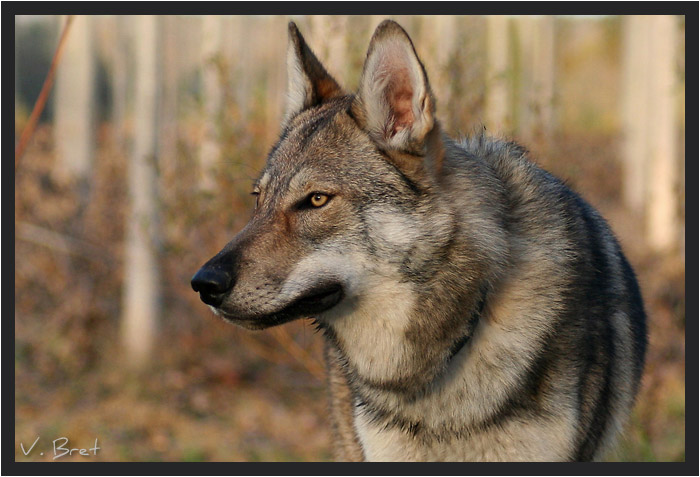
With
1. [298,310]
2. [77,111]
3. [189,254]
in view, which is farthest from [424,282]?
[77,111]

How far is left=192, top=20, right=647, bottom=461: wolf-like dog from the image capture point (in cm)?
301

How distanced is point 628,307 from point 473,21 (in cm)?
1149

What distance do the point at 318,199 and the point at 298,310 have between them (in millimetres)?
499

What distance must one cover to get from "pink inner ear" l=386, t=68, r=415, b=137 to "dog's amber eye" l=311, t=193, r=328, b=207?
0.44 meters

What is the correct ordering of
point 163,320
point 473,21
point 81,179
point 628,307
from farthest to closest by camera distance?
point 473,21 → point 81,179 → point 163,320 → point 628,307

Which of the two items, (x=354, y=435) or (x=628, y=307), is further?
(x=354, y=435)

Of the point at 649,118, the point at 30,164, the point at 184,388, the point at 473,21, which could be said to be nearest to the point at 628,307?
the point at 184,388

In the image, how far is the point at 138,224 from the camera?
9922 mm

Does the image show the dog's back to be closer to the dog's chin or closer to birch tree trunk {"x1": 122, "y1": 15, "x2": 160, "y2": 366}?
the dog's chin

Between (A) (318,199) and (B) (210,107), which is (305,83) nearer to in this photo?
(A) (318,199)

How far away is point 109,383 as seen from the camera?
10.0 meters

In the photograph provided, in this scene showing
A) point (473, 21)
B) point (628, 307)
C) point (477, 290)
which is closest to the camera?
point (477, 290)

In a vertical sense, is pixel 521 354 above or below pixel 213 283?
below

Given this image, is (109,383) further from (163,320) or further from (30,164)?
(30,164)
